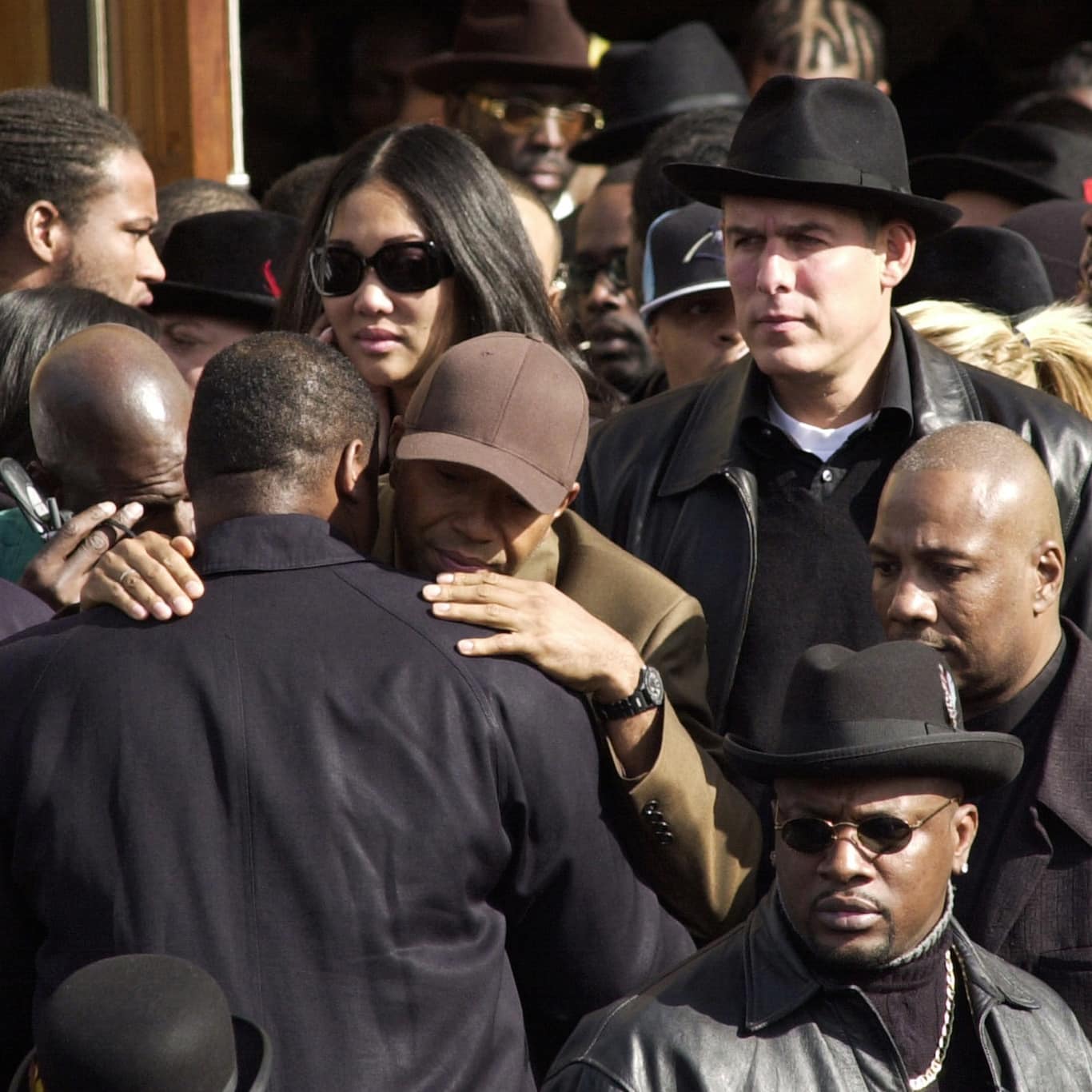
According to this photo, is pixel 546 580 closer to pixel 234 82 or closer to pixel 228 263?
pixel 228 263

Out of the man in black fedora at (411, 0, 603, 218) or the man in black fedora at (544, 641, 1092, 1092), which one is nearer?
the man in black fedora at (544, 641, 1092, 1092)

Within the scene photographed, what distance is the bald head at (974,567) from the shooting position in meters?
3.33

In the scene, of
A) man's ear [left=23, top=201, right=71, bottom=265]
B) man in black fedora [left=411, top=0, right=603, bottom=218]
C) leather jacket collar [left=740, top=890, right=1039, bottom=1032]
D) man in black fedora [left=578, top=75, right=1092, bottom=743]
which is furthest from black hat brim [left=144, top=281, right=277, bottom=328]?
leather jacket collar [left=740, top=890, right=1039, bottom=1032]

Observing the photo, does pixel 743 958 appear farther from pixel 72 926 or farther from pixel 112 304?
pixel 112 304

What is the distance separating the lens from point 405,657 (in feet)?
9.09

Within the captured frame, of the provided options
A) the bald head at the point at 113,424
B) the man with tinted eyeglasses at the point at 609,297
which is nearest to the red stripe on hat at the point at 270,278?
the man with tinted eyeglasses at the point at 609,297

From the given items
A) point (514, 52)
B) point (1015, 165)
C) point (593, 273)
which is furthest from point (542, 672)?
point (514, 52)

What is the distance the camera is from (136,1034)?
2250 millimetres

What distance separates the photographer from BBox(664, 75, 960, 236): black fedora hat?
381cm

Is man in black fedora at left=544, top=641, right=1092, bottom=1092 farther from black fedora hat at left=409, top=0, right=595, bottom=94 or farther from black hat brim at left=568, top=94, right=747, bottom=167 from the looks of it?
black fedora hat at left=409, top=0, right=595, bottom=94

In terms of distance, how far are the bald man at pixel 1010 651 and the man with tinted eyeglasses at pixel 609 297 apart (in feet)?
9.11

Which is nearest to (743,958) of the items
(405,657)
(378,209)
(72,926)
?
(405,657)

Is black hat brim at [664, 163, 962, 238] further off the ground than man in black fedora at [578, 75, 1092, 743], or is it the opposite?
black hat brim at [664, 163, 962, 238]

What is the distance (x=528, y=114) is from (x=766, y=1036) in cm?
503
